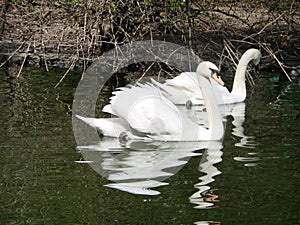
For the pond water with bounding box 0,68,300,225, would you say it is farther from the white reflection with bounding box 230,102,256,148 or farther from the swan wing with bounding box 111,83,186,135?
the swan wing with bounding box 111,83,186,135

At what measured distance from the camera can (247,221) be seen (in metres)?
5.86

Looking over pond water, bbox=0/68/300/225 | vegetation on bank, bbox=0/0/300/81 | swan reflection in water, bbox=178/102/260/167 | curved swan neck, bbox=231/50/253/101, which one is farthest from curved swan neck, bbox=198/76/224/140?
curved swan neck, bbox=231/50/253/101

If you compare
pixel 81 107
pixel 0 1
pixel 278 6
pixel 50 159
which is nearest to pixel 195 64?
pixel 278 6

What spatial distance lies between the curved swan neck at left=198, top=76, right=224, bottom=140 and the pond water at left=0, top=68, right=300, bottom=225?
0.13 m

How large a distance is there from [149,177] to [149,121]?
146 centimetres

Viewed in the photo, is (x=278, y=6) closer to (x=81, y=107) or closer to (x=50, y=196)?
(x=81, y=107)

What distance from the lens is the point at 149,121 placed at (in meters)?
8.43

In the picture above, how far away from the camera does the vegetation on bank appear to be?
38.7ft

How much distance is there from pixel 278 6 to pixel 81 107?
15.6ft

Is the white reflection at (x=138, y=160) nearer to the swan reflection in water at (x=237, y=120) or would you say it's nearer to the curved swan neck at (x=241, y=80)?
the swan reflection in water at (x=237, y=120)

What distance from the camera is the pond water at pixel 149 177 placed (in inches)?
236

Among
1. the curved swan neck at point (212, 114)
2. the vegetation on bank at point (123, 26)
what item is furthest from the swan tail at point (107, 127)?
the vegetation on bank at point (123, 26)

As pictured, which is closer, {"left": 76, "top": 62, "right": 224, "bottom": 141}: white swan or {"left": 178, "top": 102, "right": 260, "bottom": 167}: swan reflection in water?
{"left": 178, "top": 102, "right": 260, "bottom": 167}: swan reflection in water

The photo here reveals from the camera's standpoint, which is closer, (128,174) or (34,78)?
(128,174)
